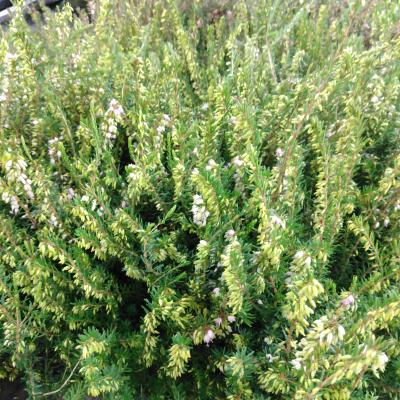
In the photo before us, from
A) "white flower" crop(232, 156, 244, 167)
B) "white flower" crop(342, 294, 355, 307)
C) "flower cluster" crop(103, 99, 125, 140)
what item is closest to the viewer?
"white flower" crop(342, 294, 355, 307)

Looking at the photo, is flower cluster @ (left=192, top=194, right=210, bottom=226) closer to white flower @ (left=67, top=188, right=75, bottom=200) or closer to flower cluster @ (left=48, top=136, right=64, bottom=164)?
white flower @ (left=67, top=188, right=75, bottom=200)

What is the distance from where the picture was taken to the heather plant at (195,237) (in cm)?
125

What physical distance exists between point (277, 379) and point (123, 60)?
4.56ft

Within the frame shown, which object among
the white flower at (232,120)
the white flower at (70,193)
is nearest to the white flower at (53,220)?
the white flower at (70,193)

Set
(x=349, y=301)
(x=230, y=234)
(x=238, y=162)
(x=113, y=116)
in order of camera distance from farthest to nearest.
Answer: (x=113, y=116) < (x=238, y=162) < (x=230, y=234) < (x=349, y=301)

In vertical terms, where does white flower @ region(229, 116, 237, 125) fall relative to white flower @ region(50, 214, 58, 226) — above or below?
above

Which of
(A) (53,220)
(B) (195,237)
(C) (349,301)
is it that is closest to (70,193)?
(A) (53,220)

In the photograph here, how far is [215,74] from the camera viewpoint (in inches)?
82.3

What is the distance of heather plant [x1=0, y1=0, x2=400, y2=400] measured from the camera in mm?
1247

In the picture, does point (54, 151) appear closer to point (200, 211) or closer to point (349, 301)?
point (200, 211)

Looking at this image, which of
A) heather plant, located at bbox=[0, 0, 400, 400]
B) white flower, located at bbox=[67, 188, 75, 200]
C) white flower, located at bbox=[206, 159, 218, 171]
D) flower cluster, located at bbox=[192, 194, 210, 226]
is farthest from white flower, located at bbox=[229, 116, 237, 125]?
white flower, located at bbox=[67, 188, 75, 200]

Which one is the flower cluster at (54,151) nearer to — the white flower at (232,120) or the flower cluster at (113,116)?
the flower cluster at (113,116)

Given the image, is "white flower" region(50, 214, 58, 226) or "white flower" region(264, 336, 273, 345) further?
"white flower" region(50, 214, 58, 226)

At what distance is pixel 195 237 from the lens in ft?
5.64
